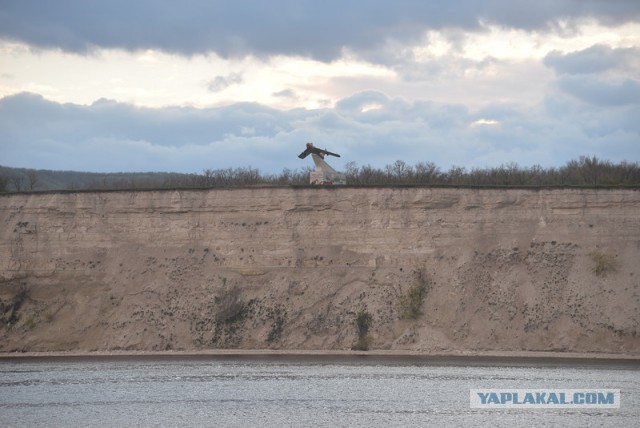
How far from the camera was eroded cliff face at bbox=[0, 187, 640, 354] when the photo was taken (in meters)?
40.2

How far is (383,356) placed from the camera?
128 feet

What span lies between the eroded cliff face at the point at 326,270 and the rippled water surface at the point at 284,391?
246 centimetres

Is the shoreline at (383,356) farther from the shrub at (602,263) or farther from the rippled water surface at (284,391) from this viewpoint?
the shrub at (602,263)

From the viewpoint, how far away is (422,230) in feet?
140

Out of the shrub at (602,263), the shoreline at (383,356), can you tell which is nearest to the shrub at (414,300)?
the shoreline at (383,356)

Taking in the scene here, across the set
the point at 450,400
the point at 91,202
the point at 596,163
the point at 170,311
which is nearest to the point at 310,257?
the point at 170,311

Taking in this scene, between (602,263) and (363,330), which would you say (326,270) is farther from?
(602,263)

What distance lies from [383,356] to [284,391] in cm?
785

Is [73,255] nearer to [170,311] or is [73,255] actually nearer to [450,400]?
[170,311]

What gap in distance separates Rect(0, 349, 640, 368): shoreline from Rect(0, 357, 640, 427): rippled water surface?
578 millimetres

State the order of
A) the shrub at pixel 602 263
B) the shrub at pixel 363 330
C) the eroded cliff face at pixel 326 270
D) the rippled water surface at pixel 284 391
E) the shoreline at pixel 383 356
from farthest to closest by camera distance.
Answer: the shrub at pixel 602 263, the eroded cliff face at pixel 326 270, the shrub at pixel 363 330, the shoreline at pixel 383 356, the rippled water surface at pixel 284 391

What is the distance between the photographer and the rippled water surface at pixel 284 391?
28031mm

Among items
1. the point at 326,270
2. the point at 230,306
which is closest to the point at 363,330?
the point at 326,270

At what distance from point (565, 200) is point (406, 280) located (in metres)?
7.44
